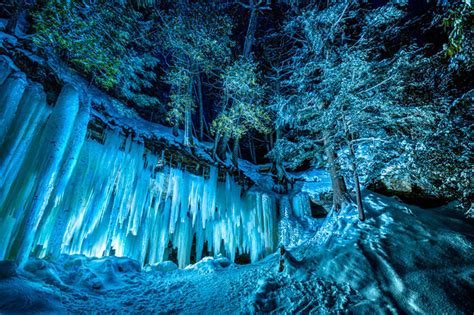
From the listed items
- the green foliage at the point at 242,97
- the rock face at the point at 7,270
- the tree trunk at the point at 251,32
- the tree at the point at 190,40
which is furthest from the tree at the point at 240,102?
the rock face at the point at 7,270

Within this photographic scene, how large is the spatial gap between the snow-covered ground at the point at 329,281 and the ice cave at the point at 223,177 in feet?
0.09

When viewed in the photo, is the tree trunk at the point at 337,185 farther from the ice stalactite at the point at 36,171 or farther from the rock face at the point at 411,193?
the ice stalactite at the point at 36,171

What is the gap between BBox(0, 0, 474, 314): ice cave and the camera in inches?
118

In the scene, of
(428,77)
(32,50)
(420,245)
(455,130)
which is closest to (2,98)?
(32,50)

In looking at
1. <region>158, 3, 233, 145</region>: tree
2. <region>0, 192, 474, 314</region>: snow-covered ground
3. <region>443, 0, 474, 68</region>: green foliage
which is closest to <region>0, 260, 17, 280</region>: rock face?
<region>0, 192, 474, 314</region>: snow-covered ground

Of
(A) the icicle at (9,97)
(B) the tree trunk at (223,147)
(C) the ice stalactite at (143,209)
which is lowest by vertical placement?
(C) the ice stalactite at (143,209)

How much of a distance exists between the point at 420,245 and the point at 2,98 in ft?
28.8

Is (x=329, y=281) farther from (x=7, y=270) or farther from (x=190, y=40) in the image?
(x=190, y=40)

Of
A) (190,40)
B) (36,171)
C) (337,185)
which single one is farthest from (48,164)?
(337,185)

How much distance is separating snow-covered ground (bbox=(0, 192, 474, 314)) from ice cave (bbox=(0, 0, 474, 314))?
0.03 meters

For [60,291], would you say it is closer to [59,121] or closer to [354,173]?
[59,121]

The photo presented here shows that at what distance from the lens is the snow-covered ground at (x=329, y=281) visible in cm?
248

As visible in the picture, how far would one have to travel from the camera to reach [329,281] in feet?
10.3

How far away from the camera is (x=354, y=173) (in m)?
4.68
